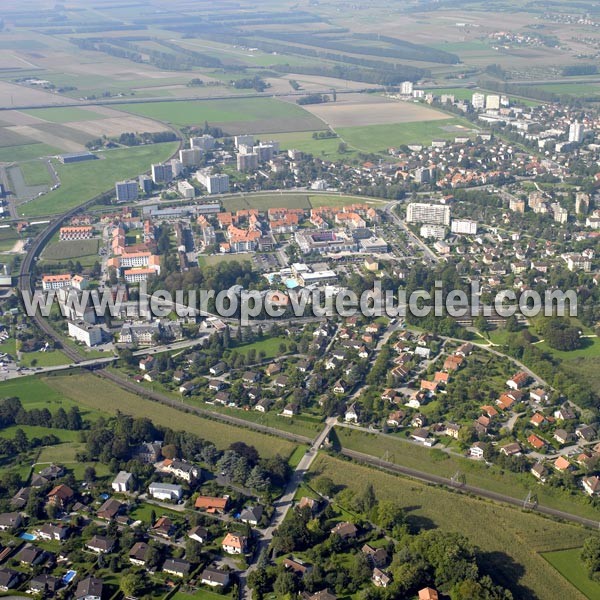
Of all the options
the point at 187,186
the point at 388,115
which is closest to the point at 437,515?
the point at 187,186

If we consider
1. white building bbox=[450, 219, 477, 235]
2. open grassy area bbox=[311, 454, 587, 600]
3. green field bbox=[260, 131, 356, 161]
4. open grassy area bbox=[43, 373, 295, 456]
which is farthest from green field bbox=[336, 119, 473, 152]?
open grassy area bbox=[311, 454, 587, 600]

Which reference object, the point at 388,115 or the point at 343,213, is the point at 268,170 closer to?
the point at 343,213

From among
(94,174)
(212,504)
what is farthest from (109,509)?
(94,174)

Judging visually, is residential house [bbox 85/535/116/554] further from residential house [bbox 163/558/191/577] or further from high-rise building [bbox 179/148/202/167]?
high-rise building [bbox 179/148/202/167]

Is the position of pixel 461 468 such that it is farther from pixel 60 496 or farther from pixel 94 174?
pixel 94 174

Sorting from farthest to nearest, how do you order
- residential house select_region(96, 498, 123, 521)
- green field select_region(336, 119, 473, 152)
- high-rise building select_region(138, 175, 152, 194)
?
1. green field select_region(336, 119, 473, 152)
2. high-rise building select_region(138, 175, 152, 194)
3. residential house select_region(96, 498, 123, 521)

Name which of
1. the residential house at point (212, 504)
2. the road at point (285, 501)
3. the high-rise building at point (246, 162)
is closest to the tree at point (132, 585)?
the road at point (285, 501)
